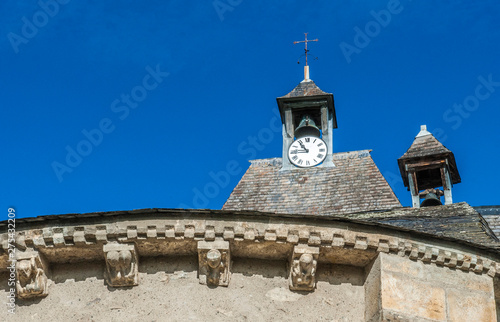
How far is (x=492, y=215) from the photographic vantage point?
567 inches

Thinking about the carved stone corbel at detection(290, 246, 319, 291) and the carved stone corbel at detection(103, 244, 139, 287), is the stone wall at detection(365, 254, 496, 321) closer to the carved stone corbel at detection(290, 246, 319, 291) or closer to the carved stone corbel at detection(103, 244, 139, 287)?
the carved stone corbel at detection(290, 246, 319, 291)

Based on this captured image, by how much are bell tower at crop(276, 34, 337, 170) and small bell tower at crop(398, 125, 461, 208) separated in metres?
2.12

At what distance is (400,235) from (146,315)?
122 inches

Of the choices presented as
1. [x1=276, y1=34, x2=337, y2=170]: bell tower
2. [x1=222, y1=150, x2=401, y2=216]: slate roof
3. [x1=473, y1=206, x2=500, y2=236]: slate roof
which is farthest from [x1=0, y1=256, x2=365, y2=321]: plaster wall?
[x1=276, y1=34, x2=337, y2=170]: bell tower

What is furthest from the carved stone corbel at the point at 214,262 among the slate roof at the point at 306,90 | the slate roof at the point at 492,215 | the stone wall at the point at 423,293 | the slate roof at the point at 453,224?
the slate roof at the point at 306,90

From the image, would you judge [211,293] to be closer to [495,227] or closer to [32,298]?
[32,298]

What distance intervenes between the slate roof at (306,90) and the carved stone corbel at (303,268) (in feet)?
45.5

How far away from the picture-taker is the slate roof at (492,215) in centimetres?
1372

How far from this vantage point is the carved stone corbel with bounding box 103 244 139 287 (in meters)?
9.10

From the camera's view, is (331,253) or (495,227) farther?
(495,227)

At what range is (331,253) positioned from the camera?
9.30m

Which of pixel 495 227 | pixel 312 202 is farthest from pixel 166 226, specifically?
pixel 312 202

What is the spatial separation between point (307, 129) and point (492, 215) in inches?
354

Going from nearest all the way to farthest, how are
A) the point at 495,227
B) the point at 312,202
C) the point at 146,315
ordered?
the point at 146,315 < the point at 495,227 < the point at 312,202
